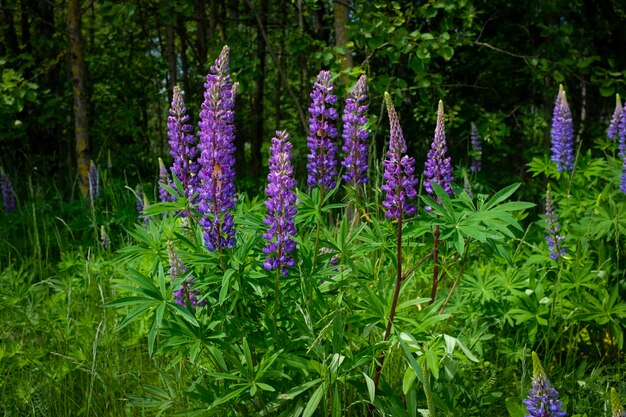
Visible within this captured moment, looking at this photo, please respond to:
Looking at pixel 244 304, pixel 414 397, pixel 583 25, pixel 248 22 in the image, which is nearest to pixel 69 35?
pixel 248 22

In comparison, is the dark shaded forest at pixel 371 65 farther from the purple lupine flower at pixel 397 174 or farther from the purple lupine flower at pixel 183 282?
the purple lupine flower at pixel 183 282

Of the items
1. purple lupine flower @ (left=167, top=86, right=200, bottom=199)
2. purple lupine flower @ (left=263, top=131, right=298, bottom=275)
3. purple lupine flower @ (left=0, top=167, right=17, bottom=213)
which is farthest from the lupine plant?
purple lupine flower @ (left=0, top=167, right=17, bottom=213)

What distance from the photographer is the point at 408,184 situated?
2.15 metres

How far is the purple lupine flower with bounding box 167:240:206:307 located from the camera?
221 cm

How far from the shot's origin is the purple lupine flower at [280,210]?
215 centimetres

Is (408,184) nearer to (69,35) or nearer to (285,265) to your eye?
(285,265)

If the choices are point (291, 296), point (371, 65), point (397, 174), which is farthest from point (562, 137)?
point (371, 65)

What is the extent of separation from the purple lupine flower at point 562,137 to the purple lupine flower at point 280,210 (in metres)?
2.63

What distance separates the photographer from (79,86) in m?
6.82

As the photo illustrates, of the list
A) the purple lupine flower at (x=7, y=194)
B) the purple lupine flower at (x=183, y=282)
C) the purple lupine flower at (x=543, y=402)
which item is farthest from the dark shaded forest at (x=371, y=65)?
the purple lupine flower at (x=543, y=402)

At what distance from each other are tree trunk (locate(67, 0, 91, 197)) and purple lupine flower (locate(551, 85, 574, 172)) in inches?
192

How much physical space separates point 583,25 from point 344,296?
7.84 metres

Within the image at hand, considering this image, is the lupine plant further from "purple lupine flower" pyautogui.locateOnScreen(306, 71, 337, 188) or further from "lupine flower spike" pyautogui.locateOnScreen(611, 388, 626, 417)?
"lupine flower spike" pyautogui.locateOnScreen(611, 388, 626, 417)

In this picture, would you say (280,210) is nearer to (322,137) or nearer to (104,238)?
(322,137)
